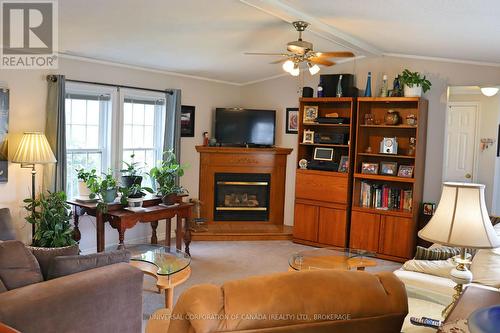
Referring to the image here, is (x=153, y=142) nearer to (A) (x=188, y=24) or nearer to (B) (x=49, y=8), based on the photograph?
(A) (x=188, y=24)

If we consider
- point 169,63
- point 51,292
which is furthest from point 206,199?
point 51,292

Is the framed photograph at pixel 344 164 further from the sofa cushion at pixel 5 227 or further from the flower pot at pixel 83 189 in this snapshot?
the sofa cushion at pixel 5 227

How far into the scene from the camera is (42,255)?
2805mm

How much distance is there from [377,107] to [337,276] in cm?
484

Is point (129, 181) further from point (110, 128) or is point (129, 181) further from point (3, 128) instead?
Result: point (3, 128)

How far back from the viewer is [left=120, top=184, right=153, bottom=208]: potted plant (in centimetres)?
481

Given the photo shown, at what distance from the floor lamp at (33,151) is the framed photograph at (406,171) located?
3925 mm

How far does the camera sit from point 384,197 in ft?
18.7

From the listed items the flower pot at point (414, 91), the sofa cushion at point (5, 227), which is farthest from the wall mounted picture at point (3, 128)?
the flower pot at point (414, 91)

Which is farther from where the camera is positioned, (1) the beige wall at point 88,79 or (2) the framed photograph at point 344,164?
(2) the framed photograph at point 344,164

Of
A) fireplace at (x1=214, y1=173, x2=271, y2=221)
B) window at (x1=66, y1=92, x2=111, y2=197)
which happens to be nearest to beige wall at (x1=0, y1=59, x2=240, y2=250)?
window at (x1=66, y1=92, x2=111, y2=197)

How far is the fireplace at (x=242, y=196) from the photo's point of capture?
6680 mm

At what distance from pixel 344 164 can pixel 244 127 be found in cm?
160

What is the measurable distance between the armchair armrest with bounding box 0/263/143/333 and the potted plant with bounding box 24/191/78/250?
5.31 feet
